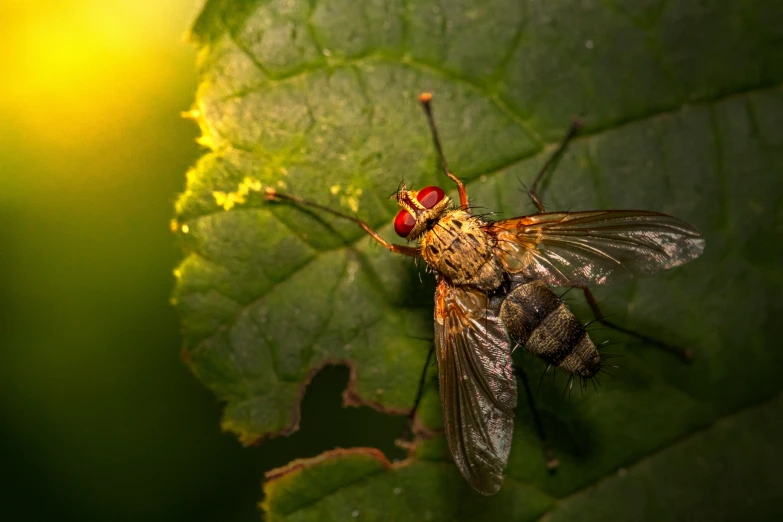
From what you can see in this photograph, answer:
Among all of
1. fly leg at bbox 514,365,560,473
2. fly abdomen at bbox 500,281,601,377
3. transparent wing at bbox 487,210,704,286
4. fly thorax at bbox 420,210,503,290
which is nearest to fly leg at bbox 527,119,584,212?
transparent wing at bbox 487,210,704,286

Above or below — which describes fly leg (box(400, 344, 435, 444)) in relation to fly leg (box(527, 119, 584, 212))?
below

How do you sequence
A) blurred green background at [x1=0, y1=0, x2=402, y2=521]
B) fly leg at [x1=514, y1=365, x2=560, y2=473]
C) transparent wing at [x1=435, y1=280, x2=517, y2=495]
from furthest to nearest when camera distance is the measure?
blurred green background at [x1=0, y1=0, x2=402, y2=521] → fly leg at [x1=514, y1=365, x2=560, y2=473] → transparent wing at [x1=435, y1=280, x2=517, y2=495]

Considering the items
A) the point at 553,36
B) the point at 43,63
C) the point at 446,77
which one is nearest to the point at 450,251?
the point at 446,77

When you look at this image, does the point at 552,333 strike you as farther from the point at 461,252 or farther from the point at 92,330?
the point at 92,330

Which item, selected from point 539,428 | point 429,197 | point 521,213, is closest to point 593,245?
point 521,213

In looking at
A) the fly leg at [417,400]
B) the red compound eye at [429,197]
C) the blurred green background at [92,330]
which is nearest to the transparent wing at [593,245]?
the red compound eye at [429,197]

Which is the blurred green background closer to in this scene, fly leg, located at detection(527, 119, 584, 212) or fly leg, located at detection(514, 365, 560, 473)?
fly leg, located at detection(514, 365, 560, 473)

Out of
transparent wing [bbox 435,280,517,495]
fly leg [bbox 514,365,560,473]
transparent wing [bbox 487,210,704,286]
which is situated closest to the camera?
transparent wing [bbox 435,280,517,495]
